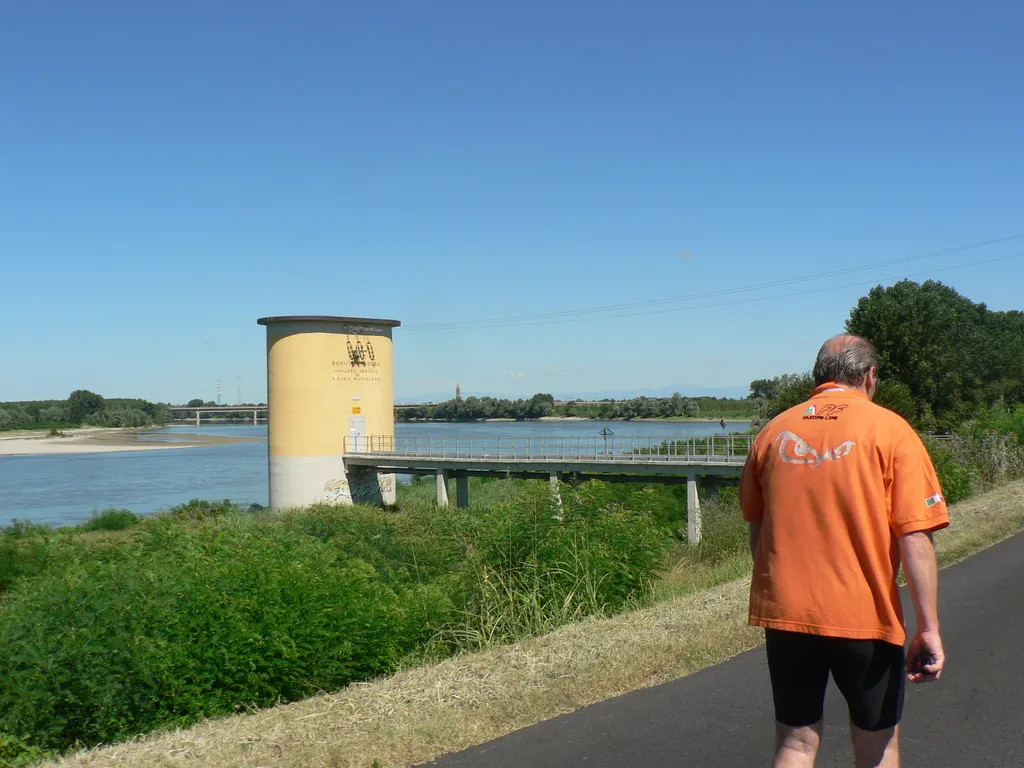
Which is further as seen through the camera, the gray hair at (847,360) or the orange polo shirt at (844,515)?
the gray hair at (847,360)

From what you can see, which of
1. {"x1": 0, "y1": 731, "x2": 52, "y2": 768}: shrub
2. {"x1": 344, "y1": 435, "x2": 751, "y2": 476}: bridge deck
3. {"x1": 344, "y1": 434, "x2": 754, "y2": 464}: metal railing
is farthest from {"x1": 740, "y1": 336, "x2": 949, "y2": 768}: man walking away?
{"x1": 344, "y1": 435, "x2": 751, "y2": 476}: bridge deck

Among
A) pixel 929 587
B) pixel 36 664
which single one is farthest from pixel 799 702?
pixel 36 664

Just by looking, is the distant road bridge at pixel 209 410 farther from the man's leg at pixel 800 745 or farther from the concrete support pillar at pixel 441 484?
the man's leg at pixel 800 745

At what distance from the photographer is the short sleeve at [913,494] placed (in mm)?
3133

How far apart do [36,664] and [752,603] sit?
5891mm

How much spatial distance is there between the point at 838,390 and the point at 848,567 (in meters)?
0.63

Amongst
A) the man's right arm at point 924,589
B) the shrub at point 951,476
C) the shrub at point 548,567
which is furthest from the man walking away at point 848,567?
the shrub at point 951,476

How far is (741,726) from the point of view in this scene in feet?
17.0

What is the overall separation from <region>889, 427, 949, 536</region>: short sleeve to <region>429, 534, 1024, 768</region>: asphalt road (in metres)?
2.00

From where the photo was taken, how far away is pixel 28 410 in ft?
534

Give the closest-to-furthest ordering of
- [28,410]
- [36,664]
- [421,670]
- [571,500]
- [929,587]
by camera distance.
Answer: [929,587]
[421,670]
[36,664]
[571,500]
[28,410]

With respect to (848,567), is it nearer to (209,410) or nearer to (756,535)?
(756,535)

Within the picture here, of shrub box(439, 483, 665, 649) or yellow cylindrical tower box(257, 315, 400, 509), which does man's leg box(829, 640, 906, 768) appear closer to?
shrub box(439, 483, 665, 649)

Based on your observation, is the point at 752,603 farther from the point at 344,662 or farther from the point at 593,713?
the point at 344,662
